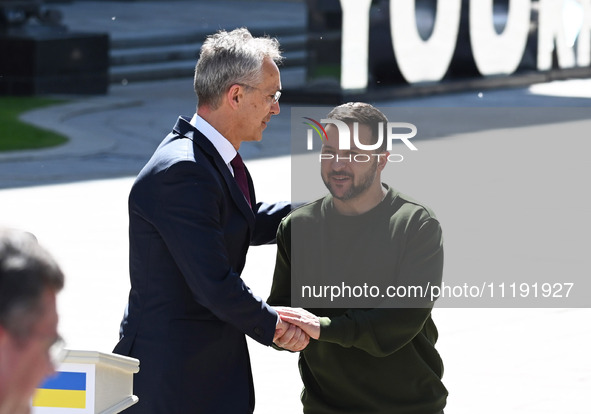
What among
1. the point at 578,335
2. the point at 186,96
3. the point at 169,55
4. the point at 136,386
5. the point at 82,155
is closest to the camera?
the point at 136,386

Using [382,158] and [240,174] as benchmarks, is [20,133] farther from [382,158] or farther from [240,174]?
[382,158]

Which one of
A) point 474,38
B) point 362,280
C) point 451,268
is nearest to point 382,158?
point 362,280

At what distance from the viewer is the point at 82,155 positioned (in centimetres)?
1472

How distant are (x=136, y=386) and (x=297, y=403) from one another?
248 cm

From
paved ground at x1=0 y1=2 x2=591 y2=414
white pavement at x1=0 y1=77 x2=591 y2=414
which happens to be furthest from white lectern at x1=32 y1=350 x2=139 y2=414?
paved ground at x1=0 y1=2 x2=591 y2=414

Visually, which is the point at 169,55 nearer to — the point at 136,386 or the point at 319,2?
the point at 319,2

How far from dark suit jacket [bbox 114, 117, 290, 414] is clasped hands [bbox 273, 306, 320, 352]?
2.7 inches

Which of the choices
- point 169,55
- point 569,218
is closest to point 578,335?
point 569,218

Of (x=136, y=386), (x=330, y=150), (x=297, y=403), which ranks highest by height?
(x=330, y=150)

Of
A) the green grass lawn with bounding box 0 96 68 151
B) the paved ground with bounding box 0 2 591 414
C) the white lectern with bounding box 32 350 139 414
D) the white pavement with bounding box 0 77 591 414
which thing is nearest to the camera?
the white lectern with bounding box 32 350 139 414

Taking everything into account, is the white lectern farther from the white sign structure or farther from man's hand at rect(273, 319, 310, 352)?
the white sign structure

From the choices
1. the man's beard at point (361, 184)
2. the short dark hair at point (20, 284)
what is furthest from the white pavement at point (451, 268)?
the short dark hair at point (20, 284)

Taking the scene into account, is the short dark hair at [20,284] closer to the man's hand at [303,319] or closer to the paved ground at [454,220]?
the man's hand at [303,319]

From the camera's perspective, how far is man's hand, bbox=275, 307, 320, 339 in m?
3.72
